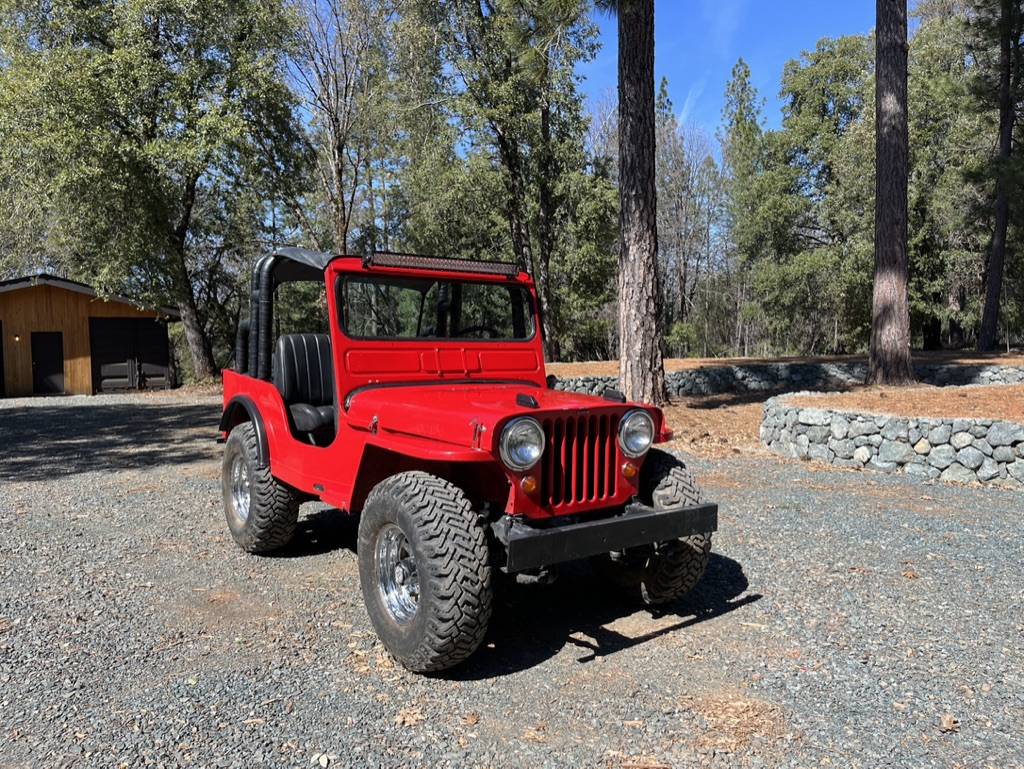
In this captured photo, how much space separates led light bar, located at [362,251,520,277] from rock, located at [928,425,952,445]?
18.2 feet

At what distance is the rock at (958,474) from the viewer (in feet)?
25.3

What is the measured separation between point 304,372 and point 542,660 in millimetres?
2524

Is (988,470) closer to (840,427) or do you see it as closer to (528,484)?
(840,427)

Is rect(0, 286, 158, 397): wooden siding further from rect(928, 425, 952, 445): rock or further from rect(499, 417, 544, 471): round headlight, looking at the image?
rect(499, 417, 544, 471): round headlight

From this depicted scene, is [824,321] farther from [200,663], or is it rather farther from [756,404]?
[200,663]

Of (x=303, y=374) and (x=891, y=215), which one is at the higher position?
(x=891, y=215)

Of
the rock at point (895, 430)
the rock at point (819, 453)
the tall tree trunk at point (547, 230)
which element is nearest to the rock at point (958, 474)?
the rock at point (895, 430)

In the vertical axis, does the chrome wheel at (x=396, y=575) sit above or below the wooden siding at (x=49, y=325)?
below

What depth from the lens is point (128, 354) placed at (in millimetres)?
23656

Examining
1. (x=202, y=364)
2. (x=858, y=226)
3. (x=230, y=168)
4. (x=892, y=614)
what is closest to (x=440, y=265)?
(x=892, y=614)

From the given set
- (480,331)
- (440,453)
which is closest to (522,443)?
(440,453)

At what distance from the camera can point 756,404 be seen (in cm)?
1444

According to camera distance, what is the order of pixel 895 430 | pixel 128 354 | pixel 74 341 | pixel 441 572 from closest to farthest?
pixel 441 572, pixel 895 430, pixel 74 341, pixel 128 354

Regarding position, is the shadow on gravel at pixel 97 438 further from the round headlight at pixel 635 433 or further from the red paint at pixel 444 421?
the round headlight at pixel 635 433
